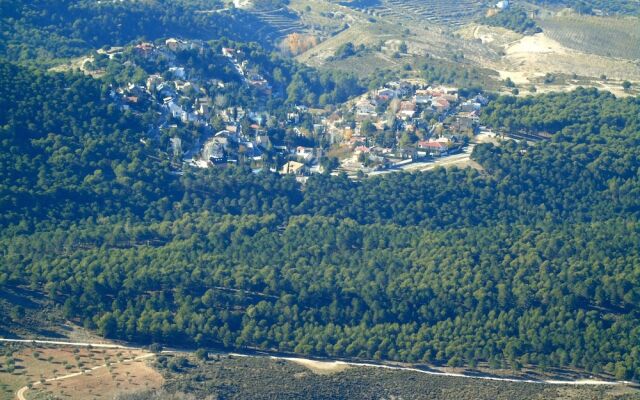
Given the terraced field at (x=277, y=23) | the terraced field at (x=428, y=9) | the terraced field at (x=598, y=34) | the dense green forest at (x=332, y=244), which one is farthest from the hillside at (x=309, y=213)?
the terraced field at (x=428, y=9)

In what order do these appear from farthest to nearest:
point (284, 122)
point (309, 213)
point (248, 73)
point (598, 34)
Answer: point (598, 34), point (248, 73), point (284, 122), point (309, 213)

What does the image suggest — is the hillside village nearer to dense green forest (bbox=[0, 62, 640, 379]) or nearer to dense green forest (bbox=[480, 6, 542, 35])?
dense green forest (bbox=[0, 62, 640, 379])

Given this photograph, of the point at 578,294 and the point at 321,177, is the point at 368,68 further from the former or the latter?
the point at 578,294

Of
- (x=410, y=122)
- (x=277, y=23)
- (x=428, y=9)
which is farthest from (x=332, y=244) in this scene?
(x=428, y=9)

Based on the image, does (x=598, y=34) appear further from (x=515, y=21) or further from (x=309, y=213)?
(x=309, y=213)

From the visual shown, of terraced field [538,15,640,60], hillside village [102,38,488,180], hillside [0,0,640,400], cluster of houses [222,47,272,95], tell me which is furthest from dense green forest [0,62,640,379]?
terraced field [538,15,640,60]

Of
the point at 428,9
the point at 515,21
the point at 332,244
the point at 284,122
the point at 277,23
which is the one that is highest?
the point at 332,244

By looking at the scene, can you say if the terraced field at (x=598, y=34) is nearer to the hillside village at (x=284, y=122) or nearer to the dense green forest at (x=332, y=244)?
the hillside village at (x=284, y=122)
